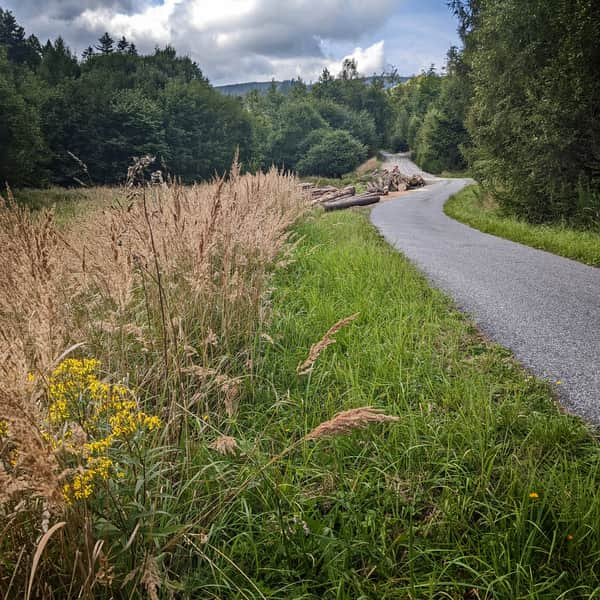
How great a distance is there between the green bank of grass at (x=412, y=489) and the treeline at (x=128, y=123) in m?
25.6

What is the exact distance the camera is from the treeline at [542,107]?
8.56m

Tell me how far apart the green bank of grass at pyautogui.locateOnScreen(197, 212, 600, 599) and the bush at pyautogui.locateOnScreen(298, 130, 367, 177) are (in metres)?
52.8

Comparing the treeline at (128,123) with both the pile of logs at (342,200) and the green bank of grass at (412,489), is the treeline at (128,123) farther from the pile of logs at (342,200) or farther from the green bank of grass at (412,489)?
the green bank of grass at (412,489)

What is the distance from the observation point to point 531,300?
4.36 m

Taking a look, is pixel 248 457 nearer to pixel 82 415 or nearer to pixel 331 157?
pixel 82 415

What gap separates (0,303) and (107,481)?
1.01 meters

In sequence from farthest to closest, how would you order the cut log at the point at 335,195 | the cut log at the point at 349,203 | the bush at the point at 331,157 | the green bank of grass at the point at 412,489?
the bush at the point at 331,157 < the cut log at the point at 335,195 < the cut log at the point at 349,203 < the green bank of grass at the point at 412,489

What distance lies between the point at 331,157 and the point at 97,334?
53.7 meters

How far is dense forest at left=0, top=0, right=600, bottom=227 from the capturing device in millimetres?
9180

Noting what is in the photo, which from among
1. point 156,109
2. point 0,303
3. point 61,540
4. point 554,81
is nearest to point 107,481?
point 61,540

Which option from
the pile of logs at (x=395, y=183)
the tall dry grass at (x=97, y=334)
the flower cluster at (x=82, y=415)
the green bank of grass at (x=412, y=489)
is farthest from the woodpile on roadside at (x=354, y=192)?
the flower cluster at (x=82, y=415)

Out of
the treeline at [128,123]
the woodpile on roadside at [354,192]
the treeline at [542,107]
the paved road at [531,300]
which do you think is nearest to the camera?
the paved road at [531,300]

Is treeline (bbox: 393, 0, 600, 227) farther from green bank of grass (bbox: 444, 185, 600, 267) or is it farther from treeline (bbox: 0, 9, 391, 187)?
treeline (bbox: 0, 9, 391, 187)

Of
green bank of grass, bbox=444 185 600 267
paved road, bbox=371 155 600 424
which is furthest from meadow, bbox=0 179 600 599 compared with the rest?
green bank of grass, bbox=444 185 600 267
